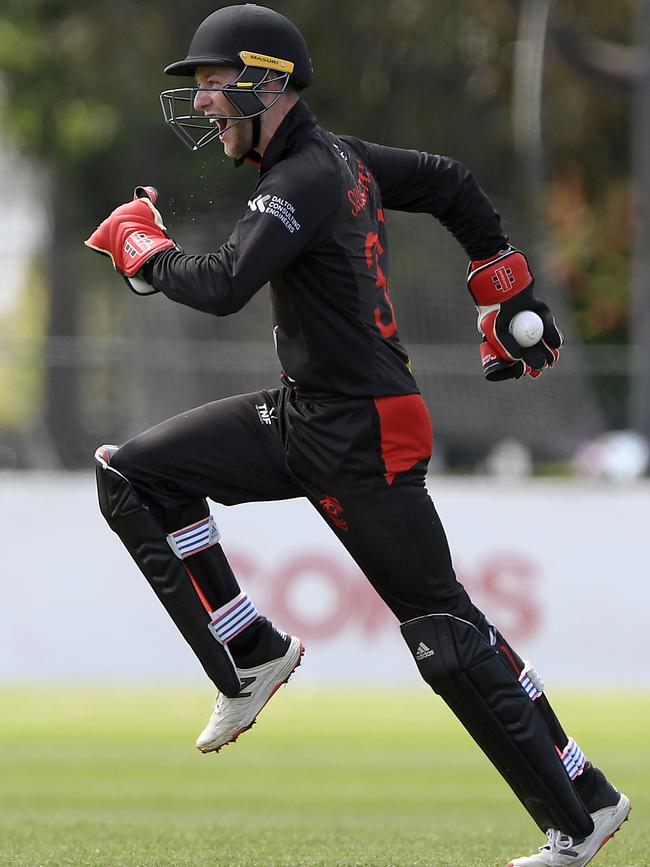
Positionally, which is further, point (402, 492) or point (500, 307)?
point (500, 307)

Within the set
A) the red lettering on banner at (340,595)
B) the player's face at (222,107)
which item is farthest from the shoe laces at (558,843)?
the red lettering on banner at (340,595)

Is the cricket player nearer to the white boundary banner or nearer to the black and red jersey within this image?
the black and red jersey

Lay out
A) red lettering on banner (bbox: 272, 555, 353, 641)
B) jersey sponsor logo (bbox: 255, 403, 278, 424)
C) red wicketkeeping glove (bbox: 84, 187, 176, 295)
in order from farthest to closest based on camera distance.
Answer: red lettering on banner (bbox: 272, 555, 353, 641)
jersey sponsor logo (bbox: 255, 403, 278, 424)
red wicketkeeping glove (bbox: 84, 187, 176, 295)

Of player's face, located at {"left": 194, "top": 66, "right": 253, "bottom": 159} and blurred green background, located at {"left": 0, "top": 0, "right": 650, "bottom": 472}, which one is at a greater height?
player's face, located at {"left": 194, "top": 66, "right": 253, "bottom": 159}

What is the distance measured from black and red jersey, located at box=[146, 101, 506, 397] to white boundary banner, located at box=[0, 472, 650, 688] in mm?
6791

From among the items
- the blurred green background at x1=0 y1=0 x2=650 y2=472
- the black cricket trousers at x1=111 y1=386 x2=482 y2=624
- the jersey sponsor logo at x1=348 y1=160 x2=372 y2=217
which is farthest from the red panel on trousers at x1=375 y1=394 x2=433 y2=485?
the blurred green background at x1=0 y1=0 x2=650 y2=472

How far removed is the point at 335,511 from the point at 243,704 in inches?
28.8

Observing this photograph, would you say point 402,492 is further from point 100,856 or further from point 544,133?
point 544,133

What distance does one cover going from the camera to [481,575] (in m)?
12.1

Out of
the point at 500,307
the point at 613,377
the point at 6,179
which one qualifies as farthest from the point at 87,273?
the point at 6,179

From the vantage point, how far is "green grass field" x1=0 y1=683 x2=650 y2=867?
19.6 ft

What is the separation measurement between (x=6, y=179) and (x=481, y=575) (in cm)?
1473

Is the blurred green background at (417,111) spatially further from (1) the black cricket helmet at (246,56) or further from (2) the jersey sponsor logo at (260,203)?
(2) the jersey sponsor logo at (260,203)

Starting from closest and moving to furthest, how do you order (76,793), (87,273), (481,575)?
(76,793) < (481,575) < (87,273)
